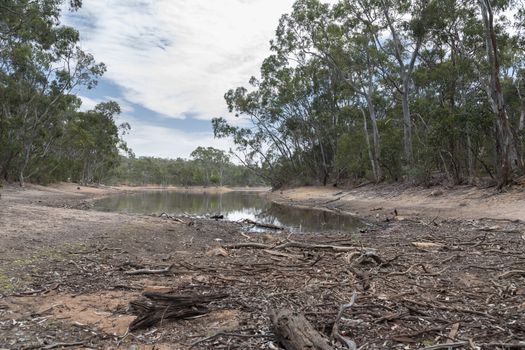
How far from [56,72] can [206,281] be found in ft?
113

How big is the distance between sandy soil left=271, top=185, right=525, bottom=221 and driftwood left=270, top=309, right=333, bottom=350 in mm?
12209

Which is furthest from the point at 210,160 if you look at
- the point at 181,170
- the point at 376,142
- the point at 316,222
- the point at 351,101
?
the point at 316,222

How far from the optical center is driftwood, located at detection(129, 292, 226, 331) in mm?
4470

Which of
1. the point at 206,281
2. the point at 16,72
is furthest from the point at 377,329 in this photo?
the point at 16,72

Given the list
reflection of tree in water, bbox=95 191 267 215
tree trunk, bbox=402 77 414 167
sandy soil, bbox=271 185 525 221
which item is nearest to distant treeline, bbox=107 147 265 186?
reflection of tree in water, bbox=95 191 267 215

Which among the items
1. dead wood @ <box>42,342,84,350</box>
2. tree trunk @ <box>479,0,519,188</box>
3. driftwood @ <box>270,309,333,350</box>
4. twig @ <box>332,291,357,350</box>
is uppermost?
tree trunk @ <box>479,0,519,188</box>

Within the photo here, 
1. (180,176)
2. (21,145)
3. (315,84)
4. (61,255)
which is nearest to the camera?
(61,255)

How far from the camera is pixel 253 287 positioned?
598 centimetres

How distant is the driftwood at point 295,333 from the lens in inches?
141

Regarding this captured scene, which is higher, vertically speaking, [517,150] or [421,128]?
[421,128]

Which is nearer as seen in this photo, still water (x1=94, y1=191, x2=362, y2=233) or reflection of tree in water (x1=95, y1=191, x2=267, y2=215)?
still water (x1=94, y1=191, x2=362, y2=233)

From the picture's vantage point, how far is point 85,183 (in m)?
64.6

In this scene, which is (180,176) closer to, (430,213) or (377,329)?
(430,213)

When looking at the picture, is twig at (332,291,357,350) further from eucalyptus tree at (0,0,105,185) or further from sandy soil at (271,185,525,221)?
eucalyptus tree at (0,0,105,185)
